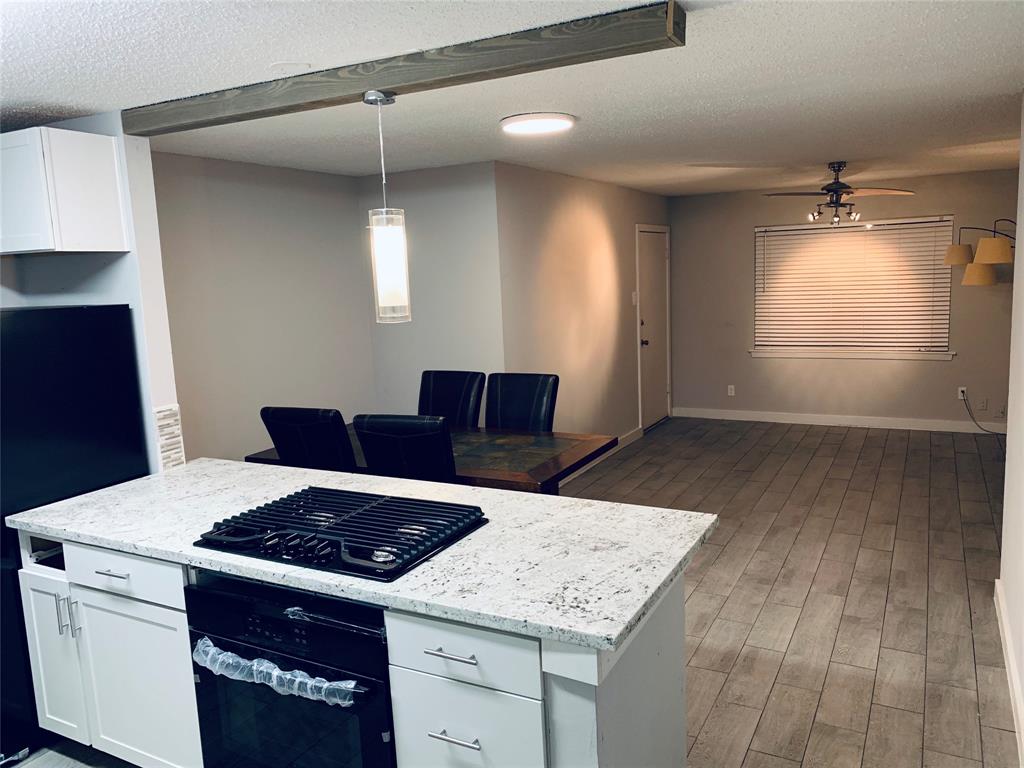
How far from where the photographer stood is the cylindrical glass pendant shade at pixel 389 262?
2213 mm

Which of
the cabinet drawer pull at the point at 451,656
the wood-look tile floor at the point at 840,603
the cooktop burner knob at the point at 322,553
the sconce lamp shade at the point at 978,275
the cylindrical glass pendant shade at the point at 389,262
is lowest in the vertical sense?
the wood-look tile floor at the point at 840,603

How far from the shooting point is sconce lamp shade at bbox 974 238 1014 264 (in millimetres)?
5809

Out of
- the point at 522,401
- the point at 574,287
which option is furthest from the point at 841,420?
the point at 522,401

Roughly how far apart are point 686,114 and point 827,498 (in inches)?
112

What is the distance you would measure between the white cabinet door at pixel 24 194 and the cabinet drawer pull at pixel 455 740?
2.10 m

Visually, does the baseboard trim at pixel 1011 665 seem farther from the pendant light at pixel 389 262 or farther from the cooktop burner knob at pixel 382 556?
the pendant light at pixel 389 262

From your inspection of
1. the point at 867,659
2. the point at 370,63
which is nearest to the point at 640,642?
the point at 867,659

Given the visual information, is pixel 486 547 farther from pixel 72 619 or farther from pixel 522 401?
pixel 522 401

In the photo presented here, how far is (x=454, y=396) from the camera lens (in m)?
4.39

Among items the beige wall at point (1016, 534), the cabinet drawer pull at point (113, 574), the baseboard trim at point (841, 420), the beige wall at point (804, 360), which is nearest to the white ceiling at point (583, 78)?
the beige wall at point (1016, 534)

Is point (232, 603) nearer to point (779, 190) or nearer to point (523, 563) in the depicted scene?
point (523, 563)

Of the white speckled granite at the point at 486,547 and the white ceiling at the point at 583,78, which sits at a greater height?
the white ceiling at the point at 583,78

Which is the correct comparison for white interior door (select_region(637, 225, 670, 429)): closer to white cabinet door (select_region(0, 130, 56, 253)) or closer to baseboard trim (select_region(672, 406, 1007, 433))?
baseboard trim (select_region(672, 406, 1007, 433))

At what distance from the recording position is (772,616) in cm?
328
